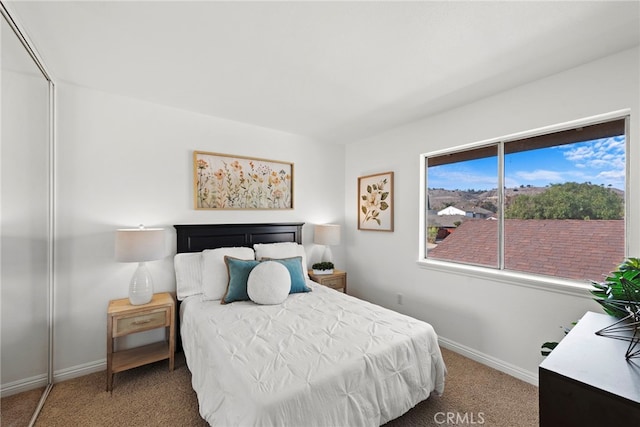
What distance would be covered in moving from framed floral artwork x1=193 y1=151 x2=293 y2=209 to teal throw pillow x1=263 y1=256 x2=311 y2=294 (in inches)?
36.4

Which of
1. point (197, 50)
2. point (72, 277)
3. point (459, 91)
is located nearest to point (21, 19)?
point (197, 50)

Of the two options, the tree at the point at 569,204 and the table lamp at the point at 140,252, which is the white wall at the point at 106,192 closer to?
the table lamp at the point at 140,252

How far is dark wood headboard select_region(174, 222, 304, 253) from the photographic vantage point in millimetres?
2807

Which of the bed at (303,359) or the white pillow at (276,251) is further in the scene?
the white pillow at (276,251)

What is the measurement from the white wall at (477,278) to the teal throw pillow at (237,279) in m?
1.81

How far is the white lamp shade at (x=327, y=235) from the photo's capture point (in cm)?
356

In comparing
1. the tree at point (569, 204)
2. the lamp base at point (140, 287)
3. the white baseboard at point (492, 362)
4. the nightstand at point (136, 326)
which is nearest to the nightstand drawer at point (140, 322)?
the nightstand at point (136, 326)

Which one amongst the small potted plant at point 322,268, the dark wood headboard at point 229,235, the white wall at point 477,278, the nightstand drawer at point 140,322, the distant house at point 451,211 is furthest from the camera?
the small potted plant at point 322,268

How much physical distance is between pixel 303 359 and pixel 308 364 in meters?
0.05

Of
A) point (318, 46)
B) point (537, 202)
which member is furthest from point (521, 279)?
point (318, 46)

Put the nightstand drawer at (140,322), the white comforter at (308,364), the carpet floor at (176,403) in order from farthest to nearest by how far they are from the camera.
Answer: the nightstand drawer at (140,322), the carpet floor at (176,403), the white comforter at (308,364)

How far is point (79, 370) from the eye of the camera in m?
2.31

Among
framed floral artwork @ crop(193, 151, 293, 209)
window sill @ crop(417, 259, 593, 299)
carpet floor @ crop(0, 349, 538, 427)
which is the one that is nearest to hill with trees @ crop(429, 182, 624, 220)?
window sill @ crop(417, 259, 593, 299)

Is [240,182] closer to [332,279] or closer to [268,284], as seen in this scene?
[268,284]
